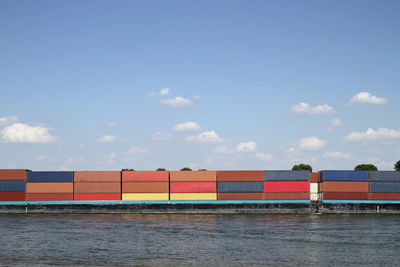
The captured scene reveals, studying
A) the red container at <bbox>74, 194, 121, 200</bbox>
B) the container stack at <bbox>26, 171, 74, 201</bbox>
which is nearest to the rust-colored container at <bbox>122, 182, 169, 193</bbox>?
the red container at <bbox>74, 194, 121, 200</bbox>

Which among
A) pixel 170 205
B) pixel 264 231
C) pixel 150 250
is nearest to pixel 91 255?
pixel 150 250

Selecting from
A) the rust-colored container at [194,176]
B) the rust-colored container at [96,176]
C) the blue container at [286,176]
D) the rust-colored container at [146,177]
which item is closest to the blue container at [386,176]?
the blue container at [286,176]

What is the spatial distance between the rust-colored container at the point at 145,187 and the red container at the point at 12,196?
42.7 feet

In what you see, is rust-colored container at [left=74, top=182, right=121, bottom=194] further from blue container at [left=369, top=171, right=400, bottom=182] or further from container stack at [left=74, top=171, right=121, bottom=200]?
blue container at [left=369, top=171, right=400, bottom=182]

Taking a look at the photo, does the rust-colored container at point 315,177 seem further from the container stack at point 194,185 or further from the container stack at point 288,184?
the container stack at point 194,185

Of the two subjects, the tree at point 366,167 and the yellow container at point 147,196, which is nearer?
the yellow container at point 147,196

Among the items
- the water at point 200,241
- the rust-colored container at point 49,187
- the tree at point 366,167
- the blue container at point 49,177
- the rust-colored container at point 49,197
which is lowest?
the water at point 200,241

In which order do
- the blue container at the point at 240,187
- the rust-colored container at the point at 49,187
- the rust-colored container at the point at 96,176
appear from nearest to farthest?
1. the blue container at the point at 240,187
2. the rust-colored container at the point at 49,187
3. the rust-colored container at the point at 96,176

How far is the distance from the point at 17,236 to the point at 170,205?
23551mm

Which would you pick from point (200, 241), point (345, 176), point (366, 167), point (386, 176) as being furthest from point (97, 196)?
point (366, 167)

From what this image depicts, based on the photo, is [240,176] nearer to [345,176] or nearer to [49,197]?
[345,176]

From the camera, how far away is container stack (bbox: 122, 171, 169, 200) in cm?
6088

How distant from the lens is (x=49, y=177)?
199ft

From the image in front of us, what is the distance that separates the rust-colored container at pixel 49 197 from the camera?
197 ft
